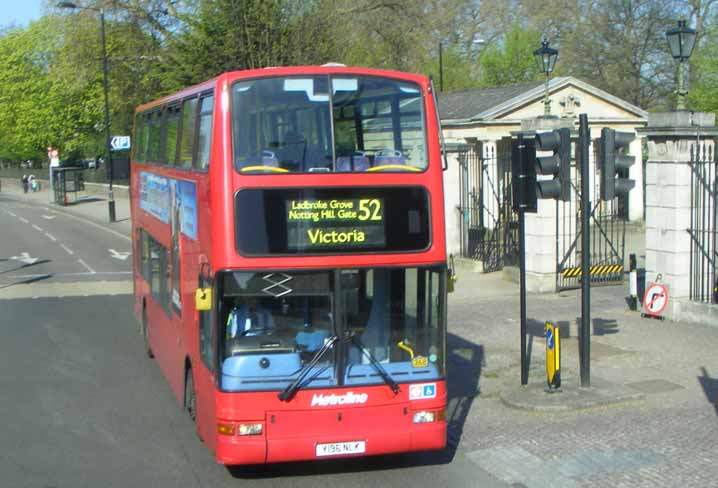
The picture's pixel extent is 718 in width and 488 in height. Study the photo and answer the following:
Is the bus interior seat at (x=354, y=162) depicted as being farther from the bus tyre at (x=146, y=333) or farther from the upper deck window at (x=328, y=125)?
the bus tyre at (x=146, y=333)

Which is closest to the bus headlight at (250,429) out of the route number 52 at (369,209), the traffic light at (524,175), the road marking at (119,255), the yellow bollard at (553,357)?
the route number 52 at (369,209)

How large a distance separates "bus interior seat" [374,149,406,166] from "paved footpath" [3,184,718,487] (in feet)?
10.3

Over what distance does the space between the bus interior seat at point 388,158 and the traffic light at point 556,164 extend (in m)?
3.31

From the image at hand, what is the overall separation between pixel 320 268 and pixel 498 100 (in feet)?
75.1

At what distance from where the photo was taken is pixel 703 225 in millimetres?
16312

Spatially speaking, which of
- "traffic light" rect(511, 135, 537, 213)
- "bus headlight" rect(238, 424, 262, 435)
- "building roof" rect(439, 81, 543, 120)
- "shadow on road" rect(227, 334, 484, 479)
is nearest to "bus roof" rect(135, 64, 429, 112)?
"traffic light" rect(511, 135, 537, 213)

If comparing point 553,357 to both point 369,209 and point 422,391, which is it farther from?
point 369,209

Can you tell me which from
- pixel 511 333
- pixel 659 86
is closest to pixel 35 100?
pixel 659 86

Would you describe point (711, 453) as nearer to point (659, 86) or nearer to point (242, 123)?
point (242, 123)

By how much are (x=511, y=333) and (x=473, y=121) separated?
13981 mm

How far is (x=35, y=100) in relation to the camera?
73.9 meters

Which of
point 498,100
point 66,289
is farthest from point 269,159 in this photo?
point 498,100

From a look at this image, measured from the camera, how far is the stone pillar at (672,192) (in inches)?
625

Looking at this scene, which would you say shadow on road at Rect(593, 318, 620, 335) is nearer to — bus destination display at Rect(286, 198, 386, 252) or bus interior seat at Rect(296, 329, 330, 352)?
bus destination display at Rect(286, 198, 386, 252)
